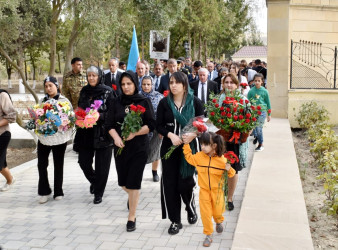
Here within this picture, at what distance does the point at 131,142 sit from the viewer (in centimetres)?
539

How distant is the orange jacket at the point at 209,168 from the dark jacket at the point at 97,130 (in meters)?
2.02

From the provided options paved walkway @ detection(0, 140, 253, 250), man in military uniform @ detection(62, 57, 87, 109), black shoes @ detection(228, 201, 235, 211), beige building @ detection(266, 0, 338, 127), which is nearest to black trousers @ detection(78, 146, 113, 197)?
paved walkway @ detection(0, 140, 253, 250)

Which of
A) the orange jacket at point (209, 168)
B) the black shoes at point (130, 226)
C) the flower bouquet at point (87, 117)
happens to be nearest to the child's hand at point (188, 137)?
the orange jacket at point (209, 168)

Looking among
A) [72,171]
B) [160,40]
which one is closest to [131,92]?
[72,171]

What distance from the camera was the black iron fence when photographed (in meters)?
14.4

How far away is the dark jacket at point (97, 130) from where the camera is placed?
643cm

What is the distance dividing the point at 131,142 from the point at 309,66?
1160 cm

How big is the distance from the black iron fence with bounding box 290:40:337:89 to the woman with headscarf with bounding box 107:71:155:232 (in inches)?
369

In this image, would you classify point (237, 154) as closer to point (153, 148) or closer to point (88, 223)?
point (153, 148)

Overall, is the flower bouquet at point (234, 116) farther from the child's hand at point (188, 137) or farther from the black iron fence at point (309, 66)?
the black iron fence at point (309, 66)

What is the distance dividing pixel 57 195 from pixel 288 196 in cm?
341

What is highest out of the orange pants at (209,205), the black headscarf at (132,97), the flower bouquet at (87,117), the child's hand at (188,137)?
the black headscarf at (132,97)

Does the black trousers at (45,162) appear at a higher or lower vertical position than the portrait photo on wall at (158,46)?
lower

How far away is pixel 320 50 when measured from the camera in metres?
15.4
